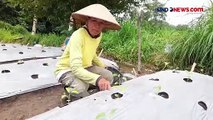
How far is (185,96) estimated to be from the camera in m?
2.93

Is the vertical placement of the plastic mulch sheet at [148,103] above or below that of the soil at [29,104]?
above

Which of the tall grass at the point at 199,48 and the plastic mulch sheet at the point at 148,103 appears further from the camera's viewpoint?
the tall grass at the point at 199,48

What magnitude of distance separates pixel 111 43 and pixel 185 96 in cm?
360

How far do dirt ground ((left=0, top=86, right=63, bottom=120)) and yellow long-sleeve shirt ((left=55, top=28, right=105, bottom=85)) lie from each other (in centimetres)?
54

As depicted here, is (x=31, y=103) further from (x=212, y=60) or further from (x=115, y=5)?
(x=115, y=5)

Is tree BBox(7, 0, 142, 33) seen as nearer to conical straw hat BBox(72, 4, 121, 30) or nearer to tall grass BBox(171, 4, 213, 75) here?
tall grass BBox(171, 4, 213, 75)

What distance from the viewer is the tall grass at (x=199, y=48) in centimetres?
467

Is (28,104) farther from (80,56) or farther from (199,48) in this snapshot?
(199,48)

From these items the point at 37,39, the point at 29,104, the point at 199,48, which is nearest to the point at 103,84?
the point at 29,104

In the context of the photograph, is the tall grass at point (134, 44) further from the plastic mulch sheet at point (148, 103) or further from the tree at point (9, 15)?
the tree at point (9, 15)

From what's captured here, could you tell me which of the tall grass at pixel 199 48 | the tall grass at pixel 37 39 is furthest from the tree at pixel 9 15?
the tall grass at pixel 199 48

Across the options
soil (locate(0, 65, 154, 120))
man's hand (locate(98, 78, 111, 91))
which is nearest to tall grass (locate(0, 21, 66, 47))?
soil (locate(0, 65, 154, 120))

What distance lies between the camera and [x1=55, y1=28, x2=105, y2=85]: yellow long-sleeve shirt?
9.45 ft

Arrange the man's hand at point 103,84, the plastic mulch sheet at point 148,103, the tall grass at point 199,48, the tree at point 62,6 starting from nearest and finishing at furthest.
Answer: the plastic mulch sheet at point 148,103 < the man's hand at point 103,84 < the tall grass at point 199,48 < the tree at point 62,6
